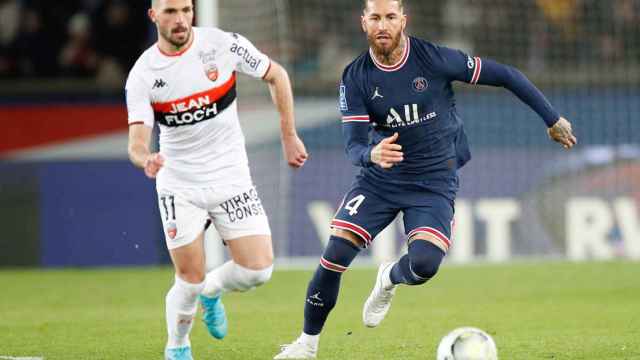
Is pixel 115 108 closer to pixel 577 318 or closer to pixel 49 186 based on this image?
pixel 49 186

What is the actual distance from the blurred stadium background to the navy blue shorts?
640 cm

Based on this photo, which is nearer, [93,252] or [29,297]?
[29,297]

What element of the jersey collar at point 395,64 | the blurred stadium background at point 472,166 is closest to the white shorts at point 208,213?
the jersey collar at point 395,64

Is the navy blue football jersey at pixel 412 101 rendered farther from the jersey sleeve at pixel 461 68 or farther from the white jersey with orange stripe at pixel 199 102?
the white jersey with orange stripe at pixel 199 102

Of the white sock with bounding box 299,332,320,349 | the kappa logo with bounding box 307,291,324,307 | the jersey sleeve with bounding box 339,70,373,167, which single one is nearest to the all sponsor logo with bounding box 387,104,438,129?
the jersey sleeve with bounding box 339,70,373,167

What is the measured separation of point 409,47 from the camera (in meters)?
7.91

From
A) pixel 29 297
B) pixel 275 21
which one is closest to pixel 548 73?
pixel 275 21

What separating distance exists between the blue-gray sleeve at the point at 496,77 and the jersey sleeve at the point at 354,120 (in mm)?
568

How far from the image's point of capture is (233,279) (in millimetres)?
7562

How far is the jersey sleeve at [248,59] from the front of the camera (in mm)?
7402

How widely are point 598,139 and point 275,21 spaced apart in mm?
4049

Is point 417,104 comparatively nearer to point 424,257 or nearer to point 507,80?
point 507,80

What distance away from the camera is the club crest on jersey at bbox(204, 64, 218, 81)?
287 inches

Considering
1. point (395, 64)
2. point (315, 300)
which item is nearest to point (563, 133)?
point (395, 64)
